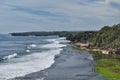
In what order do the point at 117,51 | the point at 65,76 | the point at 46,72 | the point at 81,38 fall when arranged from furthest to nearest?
the point at 81,38 → the point at 117,51 → the point at 46,72 → the point at 65,76

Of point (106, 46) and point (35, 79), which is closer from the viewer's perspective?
point (35, 79)

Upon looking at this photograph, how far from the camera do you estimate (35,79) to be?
43.1 meters

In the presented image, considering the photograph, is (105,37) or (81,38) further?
(81,38)

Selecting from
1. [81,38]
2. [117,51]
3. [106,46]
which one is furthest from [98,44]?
[81,38]

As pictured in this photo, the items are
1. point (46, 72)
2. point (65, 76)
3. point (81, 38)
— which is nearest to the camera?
point (65, 76)

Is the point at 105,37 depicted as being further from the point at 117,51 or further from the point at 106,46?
the point at 117,51

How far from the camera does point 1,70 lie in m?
51.2

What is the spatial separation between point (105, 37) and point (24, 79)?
69369 mm

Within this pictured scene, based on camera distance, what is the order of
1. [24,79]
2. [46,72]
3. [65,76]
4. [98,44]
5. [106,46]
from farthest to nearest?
[98,44] → [106,46] → [46,72] → [65,76] → [24,79]

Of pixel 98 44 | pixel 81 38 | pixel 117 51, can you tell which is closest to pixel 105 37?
pixel 98 44

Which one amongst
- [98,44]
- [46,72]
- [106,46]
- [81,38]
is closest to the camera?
[46,72]

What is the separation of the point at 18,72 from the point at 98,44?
61601mm

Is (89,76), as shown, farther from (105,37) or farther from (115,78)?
(105,37)

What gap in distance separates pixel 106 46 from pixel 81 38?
5405 cm
